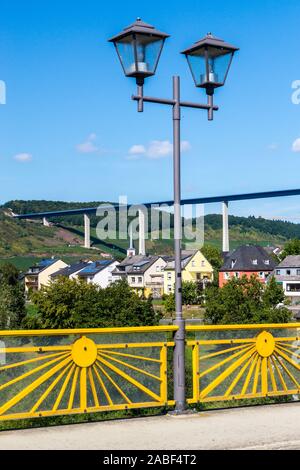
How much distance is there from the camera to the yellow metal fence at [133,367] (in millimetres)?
9664

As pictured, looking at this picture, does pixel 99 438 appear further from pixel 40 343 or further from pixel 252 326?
pixel 252 326

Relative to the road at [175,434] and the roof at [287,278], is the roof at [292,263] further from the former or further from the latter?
the road at [175,434]

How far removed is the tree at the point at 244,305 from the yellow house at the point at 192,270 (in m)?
53.5

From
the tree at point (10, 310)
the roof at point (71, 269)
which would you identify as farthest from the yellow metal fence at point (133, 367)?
the roof at point (71, 269)

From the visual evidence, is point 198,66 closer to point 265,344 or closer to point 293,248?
point 265,344

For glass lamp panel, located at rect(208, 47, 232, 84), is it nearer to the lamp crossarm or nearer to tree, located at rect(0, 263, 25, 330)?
the lamp crossarm

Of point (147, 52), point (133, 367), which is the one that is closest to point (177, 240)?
point (133, 367)

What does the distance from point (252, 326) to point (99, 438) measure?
3.35 meters

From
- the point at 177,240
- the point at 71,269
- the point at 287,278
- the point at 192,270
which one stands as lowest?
the point at 177,240

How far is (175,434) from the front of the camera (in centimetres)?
921

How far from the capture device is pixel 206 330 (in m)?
11.1

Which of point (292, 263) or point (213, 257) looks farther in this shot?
point (213, 257)

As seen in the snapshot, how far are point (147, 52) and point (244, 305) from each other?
50621 millimetres
